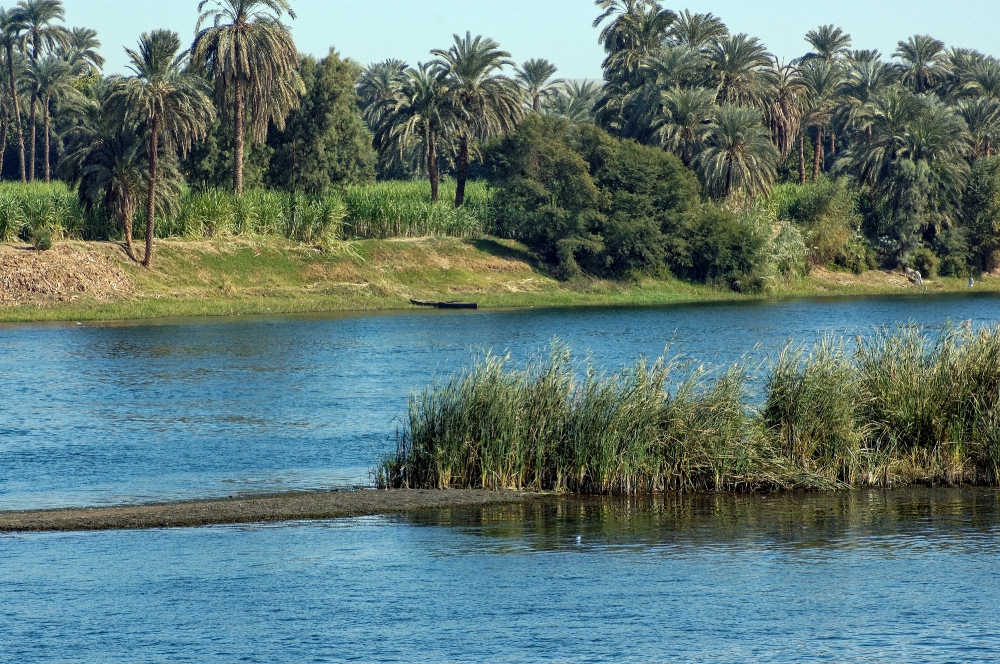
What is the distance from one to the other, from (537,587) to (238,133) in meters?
64.1

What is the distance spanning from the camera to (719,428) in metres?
21.3

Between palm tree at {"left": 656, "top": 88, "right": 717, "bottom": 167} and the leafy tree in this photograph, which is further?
palm tree at {"left": 656, "top": 88, "right": 717, "bottom": 167}

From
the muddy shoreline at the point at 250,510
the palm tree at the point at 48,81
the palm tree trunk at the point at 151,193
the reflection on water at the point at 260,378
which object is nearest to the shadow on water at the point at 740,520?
the muddy shoreline at the point at 250,510

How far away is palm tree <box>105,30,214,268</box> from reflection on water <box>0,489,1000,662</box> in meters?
47.8

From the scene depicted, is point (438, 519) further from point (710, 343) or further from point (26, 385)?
point (710, 343)

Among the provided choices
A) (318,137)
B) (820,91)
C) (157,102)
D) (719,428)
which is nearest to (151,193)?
(157,102)

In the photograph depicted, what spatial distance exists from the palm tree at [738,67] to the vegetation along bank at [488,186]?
18 cm

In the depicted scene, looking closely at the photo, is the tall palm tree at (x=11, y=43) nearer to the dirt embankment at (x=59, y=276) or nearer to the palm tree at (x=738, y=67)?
the dirt embankment at (x=59, y=276)

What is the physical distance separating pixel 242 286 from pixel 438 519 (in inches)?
2014

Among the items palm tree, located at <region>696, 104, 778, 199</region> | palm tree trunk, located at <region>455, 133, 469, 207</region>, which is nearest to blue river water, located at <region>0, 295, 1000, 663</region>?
palm tree trunk, located at <region>455, 133, 469, 207</region>

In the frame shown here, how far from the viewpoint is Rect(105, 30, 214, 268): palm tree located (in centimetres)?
6300

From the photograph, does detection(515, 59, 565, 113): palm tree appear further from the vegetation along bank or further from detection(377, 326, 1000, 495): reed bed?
detection(377, 326, 1000, 495): reed bed

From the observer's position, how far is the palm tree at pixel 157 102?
63000mm

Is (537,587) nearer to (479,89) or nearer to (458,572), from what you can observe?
(458,572)
